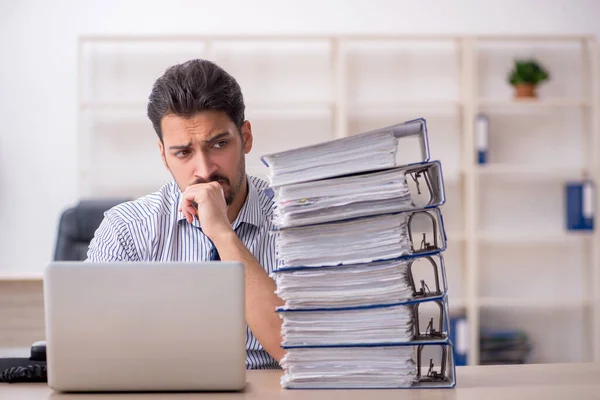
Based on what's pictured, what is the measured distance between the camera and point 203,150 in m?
1.75

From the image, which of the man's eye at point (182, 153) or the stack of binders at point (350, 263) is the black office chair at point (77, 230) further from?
the stack of binders at point (350, 263)

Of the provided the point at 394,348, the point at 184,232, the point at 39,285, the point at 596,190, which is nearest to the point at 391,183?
the point at 394,348

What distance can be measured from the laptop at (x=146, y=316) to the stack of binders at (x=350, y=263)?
0.33 feet

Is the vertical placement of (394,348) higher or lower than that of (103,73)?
lower

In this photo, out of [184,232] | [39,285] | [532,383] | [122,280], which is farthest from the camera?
[39,285]

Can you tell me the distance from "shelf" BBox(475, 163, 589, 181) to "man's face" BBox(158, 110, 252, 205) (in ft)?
9.18

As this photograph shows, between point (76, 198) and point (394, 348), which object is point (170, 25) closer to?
point (76, 198)

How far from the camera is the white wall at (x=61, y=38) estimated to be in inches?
177

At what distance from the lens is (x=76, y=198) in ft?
14.8

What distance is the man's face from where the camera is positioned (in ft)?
5.71

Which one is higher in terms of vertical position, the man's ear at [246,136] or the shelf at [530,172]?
the shelf at [530,172]

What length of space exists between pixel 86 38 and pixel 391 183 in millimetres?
3580

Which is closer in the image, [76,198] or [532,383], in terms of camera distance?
[532,383]

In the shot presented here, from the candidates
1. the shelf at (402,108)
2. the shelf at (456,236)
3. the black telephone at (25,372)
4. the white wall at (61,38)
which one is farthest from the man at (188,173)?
the white wall at (61,38)
